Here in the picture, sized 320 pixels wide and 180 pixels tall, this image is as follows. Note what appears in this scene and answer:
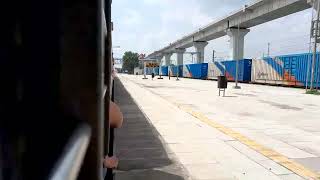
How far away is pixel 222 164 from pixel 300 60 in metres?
33.8

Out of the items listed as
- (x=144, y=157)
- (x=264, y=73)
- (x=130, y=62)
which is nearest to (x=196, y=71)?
(x=264, y=73)

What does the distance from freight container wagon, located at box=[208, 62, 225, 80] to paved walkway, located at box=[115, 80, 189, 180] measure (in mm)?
49045

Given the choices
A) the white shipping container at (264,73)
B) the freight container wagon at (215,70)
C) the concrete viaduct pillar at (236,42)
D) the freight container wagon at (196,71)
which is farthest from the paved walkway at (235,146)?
the freight container wagon at (196,71)

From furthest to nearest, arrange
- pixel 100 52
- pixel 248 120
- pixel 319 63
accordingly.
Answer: pixel 319 63 < pixel 248 120 < pixel 100 52

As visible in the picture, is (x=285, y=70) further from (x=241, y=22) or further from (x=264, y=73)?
(x=241, y=22)

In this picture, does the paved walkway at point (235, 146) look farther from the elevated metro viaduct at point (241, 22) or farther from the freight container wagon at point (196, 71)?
the freight container wagon at point (196, 71)

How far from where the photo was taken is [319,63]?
115 ft

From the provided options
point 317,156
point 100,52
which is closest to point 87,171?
point 100,52

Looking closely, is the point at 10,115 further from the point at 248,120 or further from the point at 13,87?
the point at 248,120

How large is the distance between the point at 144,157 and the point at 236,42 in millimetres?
53382

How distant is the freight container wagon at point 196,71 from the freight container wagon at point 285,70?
67.3ft

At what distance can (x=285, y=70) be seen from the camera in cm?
4162

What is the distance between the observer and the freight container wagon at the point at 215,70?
59.6 meters

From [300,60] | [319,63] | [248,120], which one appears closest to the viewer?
[248,120]
